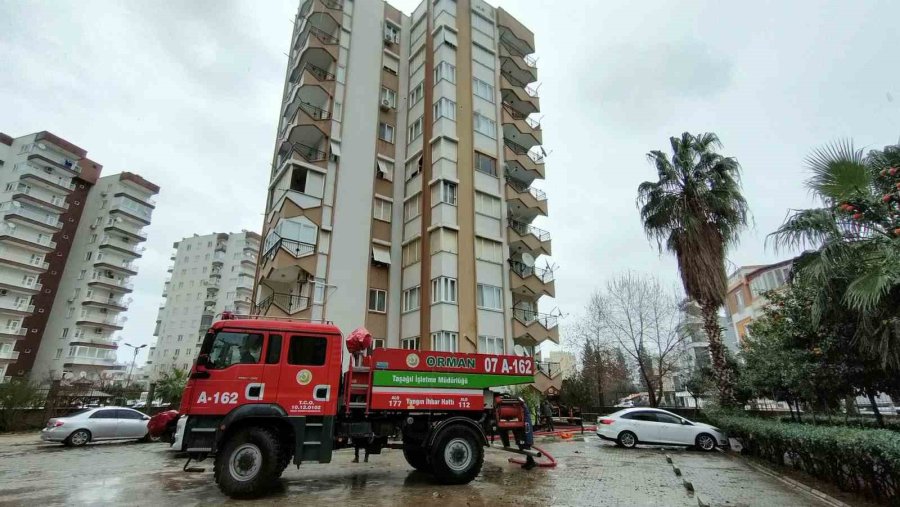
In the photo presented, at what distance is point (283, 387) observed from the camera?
8797 millimetres

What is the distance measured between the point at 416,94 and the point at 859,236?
25.3 metres

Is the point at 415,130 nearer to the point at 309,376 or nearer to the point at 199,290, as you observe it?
the point at 309,376

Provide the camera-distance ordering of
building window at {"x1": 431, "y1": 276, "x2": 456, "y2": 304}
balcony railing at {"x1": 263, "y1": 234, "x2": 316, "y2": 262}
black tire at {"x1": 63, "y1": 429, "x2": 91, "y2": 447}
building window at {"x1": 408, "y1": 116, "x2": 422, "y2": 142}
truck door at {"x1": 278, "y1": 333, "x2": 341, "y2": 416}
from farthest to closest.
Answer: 1. building window at {"x1": 408, "y1": 116, "x2": 422, "y2": 142}
2. building window at {"x1": 431, "y1": 276, "x2": 456, "y2": 304}
3. balcony railing at {"x1": 263, "y1": 234, "x2": 316, "y2": 262}
4. black tire at {"x1": 63, "y1": 429, "x2": 91, "y2": 447}
5. truck door at {"x1": 278, "y1": 333, "x2": 341, "y2": 416}

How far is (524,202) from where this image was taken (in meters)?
28.4

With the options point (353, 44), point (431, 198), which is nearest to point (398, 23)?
point (353, 44)

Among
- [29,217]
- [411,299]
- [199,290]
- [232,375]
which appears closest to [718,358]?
[411,299]

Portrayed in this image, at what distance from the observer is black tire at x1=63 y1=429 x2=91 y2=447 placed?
53.8 ft

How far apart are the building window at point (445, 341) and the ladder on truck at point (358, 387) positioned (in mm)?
12692

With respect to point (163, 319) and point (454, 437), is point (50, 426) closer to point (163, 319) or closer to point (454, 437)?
point (454, 437)

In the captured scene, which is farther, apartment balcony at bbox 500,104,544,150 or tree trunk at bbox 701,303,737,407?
apartment balcony at bbox 500,104,544,150

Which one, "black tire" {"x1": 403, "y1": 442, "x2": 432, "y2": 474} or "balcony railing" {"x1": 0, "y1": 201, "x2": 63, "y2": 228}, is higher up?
"balcony railing" {"x1": 0, "y1": 201, "x2": 63, "y2": 228}

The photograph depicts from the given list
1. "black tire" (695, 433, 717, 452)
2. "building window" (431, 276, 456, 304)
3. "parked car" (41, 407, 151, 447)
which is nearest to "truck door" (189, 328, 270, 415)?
"parked car" (41, 407, 151, 447)

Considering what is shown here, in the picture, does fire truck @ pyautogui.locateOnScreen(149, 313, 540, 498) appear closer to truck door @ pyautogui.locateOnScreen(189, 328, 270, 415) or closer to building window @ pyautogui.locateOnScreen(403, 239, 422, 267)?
truck door @ pyautogui.locateOnScreen(189, 328, 270, 415)

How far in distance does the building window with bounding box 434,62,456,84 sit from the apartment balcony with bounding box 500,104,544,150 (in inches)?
171
